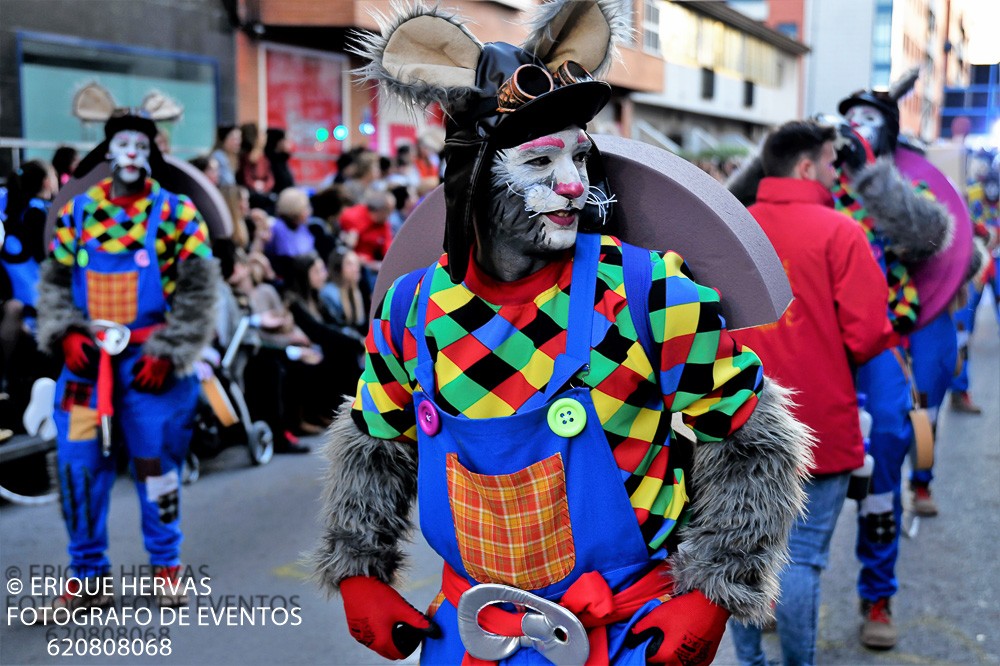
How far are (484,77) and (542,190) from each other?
0.87ft

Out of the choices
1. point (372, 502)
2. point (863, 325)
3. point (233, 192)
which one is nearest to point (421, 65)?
point (372, 502)

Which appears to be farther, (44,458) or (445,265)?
(44,458)

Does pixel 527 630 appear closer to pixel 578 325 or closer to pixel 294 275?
pixel 578 325

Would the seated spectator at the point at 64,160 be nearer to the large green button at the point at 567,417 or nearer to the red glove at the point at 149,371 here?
the red glove at the point at 149,371

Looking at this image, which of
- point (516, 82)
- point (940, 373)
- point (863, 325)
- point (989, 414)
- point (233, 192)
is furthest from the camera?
point (989, 414)

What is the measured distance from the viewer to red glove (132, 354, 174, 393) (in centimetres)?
466

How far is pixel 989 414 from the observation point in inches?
369

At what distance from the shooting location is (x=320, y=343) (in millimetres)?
8453

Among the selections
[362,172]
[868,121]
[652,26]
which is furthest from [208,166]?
[652,26]

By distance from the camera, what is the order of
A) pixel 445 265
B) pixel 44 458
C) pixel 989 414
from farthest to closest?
1. pixel 989 414
2. pixel 44 458
3. pixel 445 265

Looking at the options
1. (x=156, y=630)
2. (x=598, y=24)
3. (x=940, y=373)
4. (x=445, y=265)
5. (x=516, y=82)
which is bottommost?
(x=156, y=630)

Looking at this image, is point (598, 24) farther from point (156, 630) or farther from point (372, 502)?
point (156, 630)

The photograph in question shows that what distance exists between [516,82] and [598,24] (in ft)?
0.85

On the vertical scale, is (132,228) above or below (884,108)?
below
